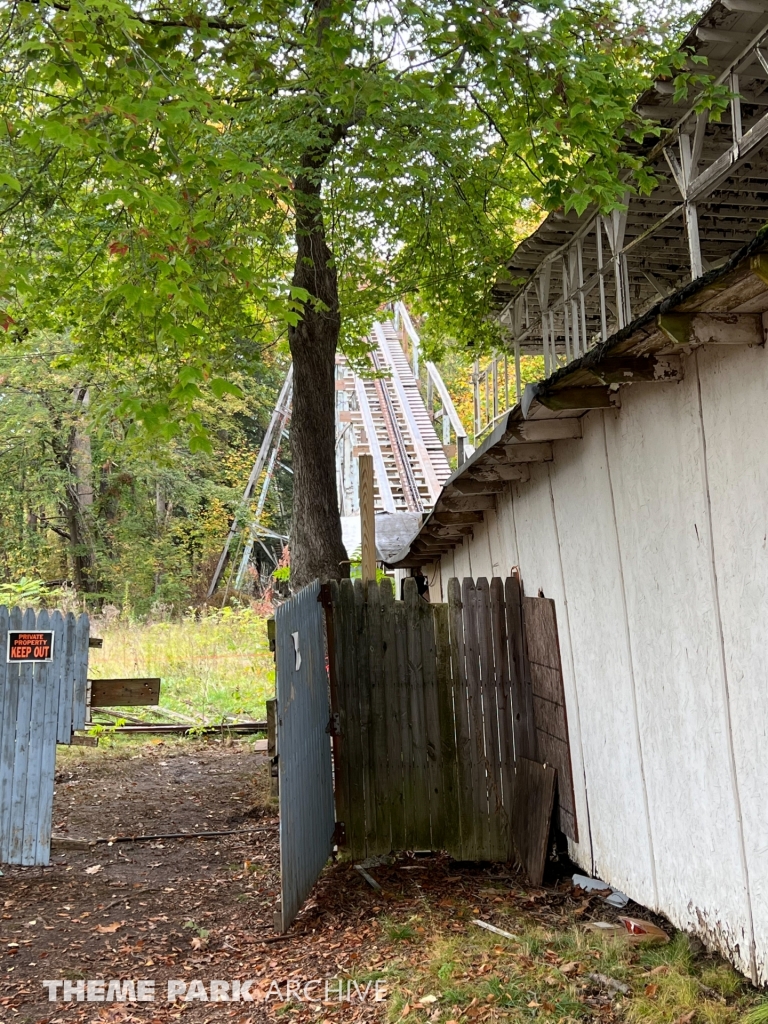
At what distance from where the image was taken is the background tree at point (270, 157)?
4.96 metres

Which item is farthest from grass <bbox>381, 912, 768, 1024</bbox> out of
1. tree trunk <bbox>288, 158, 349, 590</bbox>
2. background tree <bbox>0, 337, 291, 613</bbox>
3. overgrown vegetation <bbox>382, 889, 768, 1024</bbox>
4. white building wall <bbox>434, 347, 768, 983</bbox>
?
background tree <bbox>0, 337, 291, 613</bbox>

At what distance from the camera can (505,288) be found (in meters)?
11.8

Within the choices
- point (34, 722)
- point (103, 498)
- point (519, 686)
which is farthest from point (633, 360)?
point (103, 498)

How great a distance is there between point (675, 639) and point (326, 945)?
2604 mm

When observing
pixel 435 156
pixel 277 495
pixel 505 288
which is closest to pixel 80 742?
pixel 435 156

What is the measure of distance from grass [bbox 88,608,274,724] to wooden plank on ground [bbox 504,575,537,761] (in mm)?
5480

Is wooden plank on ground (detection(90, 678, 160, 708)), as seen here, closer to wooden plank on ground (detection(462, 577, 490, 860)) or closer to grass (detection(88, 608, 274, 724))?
wooden plank on ground (detection(462, 577, 490, 860))

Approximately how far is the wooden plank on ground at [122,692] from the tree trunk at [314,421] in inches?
78.6

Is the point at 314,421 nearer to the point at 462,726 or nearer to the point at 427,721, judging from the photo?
the point at 427,721

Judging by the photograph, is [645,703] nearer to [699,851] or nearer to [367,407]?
[699,851]

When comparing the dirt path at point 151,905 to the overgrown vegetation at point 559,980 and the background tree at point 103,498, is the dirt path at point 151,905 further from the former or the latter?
the background tree at point 103,498

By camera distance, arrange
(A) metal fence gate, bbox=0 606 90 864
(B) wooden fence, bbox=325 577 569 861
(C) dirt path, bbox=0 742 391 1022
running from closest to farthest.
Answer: (C) dirt path, bbox=0 742 391 1022 → (B) wooden fence, bbox=325 577 569 861 → (A) metal fence gate, bbox=0 606 90 864

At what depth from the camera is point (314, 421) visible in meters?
9.33

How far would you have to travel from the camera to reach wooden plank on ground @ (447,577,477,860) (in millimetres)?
6094
